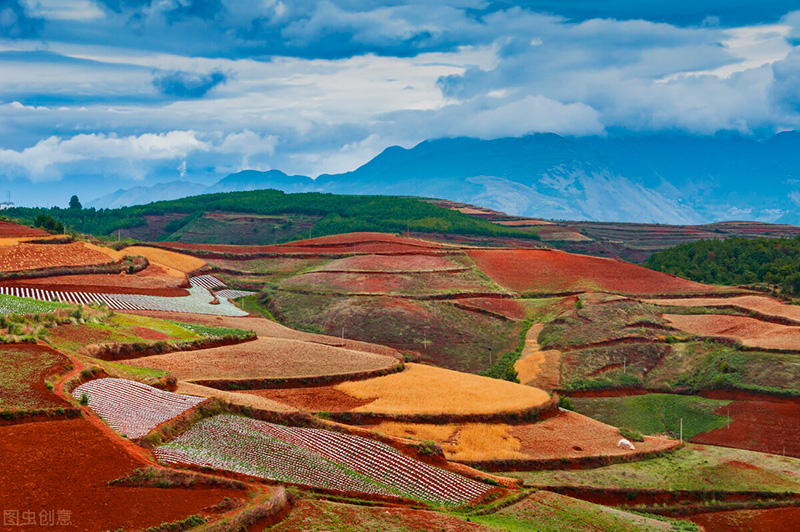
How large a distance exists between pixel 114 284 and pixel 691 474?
5447 cm

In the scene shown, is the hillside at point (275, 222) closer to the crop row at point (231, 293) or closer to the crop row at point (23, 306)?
the crop row at point (231, 293)

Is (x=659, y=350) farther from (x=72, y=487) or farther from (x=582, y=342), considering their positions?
(x=72, y=487)

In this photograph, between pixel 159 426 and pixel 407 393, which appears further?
pixel 407 393

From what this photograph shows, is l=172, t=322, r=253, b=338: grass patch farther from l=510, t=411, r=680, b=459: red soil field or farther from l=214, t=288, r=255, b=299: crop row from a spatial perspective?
l=214, t=288, r=255, b=299: crop row

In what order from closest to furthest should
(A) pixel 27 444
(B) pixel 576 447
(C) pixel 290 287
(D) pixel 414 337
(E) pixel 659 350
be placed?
(A) pixel 27 444 < (B) pixel 576 447 < (E) pixel 659 350 < (D) pixel 414 337 < (C) pixel 290 287

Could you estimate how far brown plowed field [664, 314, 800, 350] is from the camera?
65438 millimetres

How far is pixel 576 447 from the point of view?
127ft

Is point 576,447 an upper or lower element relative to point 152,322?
lower

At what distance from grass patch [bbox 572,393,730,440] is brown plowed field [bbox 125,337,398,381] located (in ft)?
56.1

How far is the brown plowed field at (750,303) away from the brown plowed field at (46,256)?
64.1m

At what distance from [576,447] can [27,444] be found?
1039 inches

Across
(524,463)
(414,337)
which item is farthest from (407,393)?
(414,337)

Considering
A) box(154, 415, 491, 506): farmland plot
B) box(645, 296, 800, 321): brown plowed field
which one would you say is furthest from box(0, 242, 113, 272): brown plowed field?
box(645, 296, 800, 321): brown plowed field

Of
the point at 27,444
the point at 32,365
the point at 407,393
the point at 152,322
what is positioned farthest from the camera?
the point at 152,322
